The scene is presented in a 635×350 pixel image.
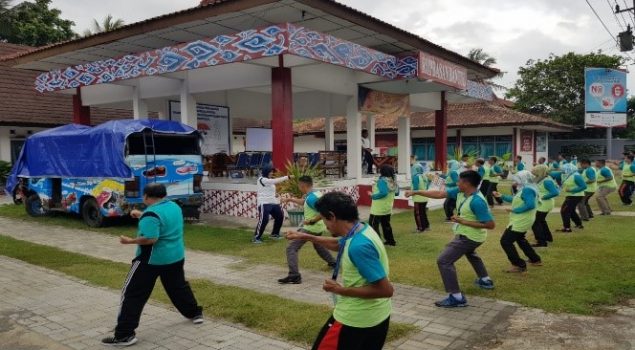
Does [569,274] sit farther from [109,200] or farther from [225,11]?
[109,200]

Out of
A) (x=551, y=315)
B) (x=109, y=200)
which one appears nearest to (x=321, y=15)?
(x=109, y=200)

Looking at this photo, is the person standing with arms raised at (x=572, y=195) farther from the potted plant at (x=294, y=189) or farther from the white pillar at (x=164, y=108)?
the white pillar at (x=164, y=108)

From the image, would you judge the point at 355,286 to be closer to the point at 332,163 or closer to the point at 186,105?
the point at 186,105

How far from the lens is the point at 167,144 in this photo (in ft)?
39.7

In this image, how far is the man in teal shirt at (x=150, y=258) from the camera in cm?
459

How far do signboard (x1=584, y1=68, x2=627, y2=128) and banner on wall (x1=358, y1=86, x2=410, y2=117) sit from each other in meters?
16.0

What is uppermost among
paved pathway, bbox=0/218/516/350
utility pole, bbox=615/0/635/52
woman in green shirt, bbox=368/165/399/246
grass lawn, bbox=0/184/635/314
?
utility pole, bbox=615/0/635/52

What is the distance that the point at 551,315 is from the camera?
5340 millimetres

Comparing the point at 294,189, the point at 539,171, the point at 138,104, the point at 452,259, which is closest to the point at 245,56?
the point at 294,189

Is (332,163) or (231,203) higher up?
(332,163)

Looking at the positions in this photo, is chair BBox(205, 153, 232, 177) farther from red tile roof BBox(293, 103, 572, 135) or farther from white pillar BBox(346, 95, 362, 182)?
red tile roof BBox(293, 103, 572, 135)

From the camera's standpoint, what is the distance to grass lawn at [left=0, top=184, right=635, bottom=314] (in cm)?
605

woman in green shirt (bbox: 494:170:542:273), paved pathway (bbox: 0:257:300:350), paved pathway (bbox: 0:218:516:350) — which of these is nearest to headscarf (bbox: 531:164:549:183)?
woman in green shirt (bbox: 494:170:542:273)

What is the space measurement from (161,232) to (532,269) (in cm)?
529
